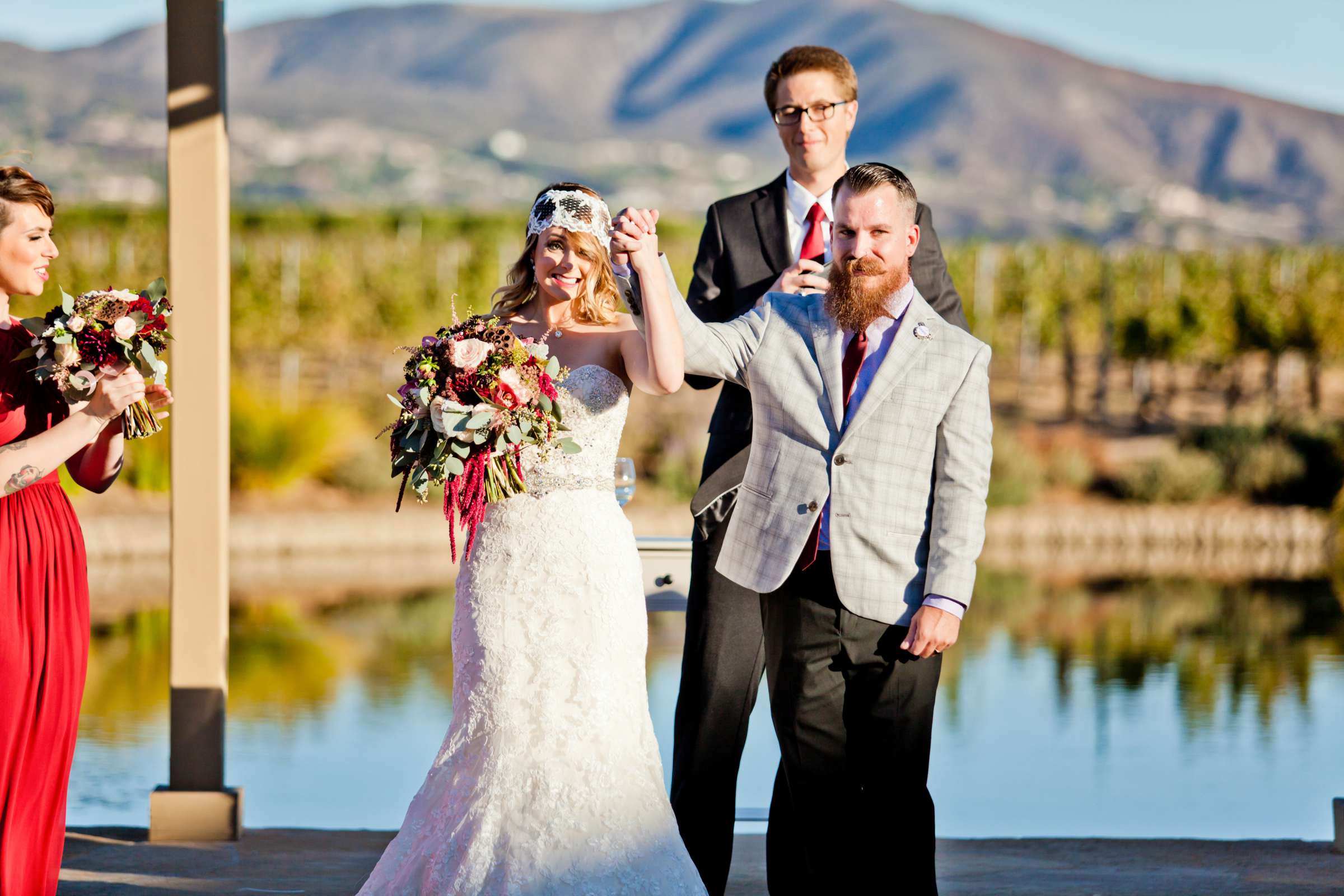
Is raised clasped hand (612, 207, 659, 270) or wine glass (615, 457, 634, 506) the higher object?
raised clasped hand (612, 207, 659, 270)

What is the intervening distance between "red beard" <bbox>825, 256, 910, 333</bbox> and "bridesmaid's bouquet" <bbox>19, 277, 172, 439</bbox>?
1.54 meters

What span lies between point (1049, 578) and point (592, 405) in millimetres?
11928

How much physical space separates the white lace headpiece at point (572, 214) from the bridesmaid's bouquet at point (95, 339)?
92 centimetres

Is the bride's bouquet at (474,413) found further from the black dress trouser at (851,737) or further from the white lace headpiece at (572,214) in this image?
the black dress trouser at (851,737)

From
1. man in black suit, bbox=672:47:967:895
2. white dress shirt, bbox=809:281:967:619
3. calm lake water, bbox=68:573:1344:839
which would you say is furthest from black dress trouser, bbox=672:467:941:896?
calm lake water, bbox=68:573:1344:839

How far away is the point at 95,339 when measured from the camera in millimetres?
3531

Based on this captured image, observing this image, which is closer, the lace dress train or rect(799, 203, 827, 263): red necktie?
the lace dress train

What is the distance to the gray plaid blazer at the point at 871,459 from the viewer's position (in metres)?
3.63

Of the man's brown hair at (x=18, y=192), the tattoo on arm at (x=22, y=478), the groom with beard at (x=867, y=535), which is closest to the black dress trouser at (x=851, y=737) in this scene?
the groom with beard at (x=867, y=535)

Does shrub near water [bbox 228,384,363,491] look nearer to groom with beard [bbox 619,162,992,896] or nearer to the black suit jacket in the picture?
the black suit jacket

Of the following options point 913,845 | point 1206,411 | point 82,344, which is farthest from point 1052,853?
point 1206,411

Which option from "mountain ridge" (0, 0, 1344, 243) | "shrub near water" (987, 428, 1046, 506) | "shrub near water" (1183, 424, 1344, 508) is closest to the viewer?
"shrub near water" (987, 428, 1046, 506)

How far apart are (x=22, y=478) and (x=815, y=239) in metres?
2.07

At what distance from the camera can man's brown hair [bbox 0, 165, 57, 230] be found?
3539 millimetres
